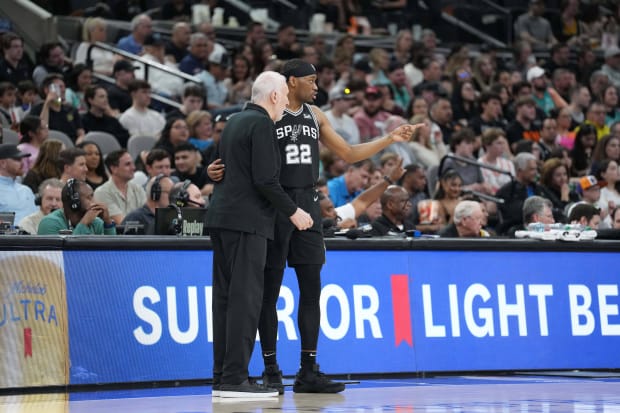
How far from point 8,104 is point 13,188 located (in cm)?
336

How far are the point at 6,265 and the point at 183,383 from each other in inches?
63.7

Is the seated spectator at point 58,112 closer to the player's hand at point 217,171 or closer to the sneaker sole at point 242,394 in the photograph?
the player's hand at point 217,171

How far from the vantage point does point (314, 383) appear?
28.3ft

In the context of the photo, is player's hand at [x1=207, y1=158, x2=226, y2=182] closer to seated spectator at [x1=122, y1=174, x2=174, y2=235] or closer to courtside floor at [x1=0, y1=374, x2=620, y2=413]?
courtside floor at [x1=0, y1=374, x2=620, y2=413]

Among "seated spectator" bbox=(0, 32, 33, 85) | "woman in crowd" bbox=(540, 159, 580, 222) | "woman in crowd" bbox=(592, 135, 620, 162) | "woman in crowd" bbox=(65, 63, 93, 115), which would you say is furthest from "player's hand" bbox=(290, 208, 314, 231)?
"woman in crowd" bbox=(592, 135, 620, 162)


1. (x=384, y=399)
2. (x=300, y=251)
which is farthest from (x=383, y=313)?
(x=384, y=399)

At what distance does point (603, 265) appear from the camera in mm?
11172

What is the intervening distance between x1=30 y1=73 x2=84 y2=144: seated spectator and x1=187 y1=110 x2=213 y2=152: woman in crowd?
1352 millimetres

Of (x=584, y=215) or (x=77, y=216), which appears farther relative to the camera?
(x=584, y=215)

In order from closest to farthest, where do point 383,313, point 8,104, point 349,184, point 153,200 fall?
point 383,313 → point 153,200 → point 349,184 → point 8,104

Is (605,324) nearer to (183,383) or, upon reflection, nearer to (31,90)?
(183,383)

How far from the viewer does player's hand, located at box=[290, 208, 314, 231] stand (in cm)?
812

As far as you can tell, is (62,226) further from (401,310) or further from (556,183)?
(556,183)

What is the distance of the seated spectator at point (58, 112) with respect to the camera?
14914 mm
